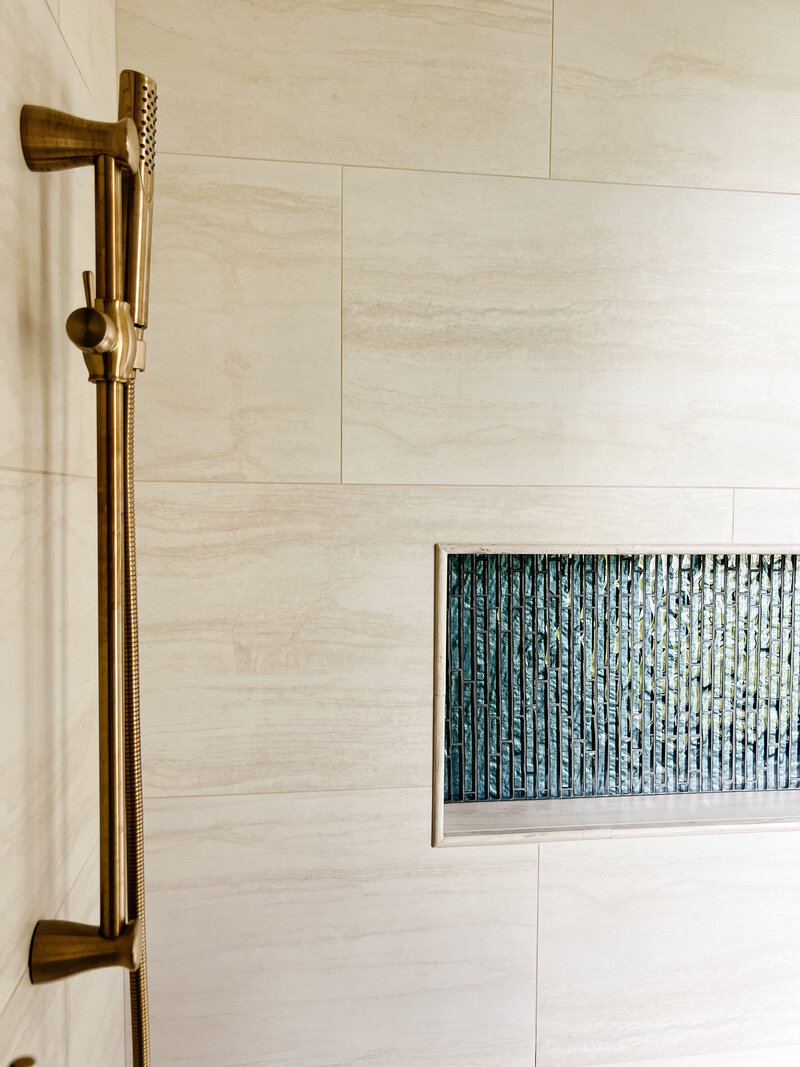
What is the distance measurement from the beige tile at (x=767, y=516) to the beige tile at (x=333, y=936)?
518mm

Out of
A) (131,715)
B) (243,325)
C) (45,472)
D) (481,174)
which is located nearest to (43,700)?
(131,715)

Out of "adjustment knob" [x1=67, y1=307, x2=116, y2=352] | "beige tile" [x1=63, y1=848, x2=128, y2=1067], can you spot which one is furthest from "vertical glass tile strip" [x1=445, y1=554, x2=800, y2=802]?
"adjustment knob" [x1=67, y1=307, x2=116, y2=352]

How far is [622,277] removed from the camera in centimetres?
109

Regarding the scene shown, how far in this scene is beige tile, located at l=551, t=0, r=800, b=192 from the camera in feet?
3.50

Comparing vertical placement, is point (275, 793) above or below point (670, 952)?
above

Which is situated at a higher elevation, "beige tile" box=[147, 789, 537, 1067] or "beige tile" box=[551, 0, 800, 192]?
"beige tile" box=[551, 0, 800, 192]

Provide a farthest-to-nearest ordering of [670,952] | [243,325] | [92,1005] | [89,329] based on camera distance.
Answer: [670,952] → [243,325] → [92,1005] → [89,329]

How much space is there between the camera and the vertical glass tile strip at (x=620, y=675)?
113cm

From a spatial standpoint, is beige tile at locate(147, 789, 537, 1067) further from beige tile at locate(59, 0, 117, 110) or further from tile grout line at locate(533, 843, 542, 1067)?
beige tile at locate(59, 0, 117, 110)

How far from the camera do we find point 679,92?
3.56ft

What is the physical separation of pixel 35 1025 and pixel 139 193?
0.67 m

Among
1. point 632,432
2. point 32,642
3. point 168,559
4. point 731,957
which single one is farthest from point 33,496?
point 731,957

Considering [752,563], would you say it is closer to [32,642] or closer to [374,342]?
[374,342]

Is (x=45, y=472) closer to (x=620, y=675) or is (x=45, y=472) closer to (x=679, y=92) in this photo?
(x=620, y=675)
